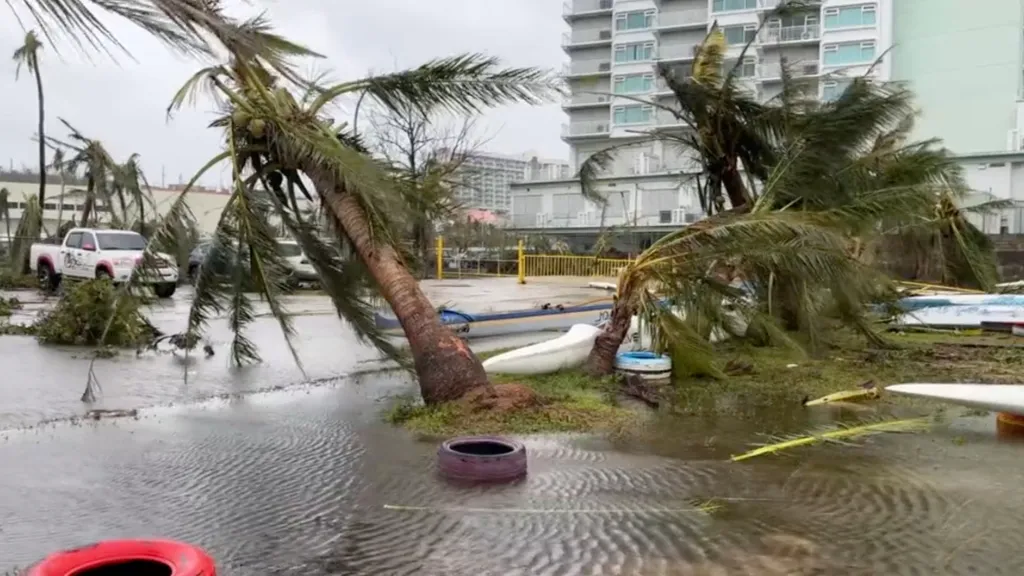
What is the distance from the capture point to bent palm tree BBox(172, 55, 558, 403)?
8.28 meters

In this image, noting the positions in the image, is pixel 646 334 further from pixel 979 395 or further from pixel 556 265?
pixel 556 265

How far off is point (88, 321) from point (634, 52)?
62.2 metres

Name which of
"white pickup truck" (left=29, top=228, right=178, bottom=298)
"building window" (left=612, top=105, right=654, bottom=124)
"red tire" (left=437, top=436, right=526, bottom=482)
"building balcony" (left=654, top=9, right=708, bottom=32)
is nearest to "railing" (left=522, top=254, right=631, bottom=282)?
"white pickup truck" (left=29, top=228, right=178, bottom=298)

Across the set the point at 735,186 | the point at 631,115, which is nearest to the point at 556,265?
the point at 735,186

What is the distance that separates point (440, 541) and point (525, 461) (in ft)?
5.35

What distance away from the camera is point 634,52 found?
229ft

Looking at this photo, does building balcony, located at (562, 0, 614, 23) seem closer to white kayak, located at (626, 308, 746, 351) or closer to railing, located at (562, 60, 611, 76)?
railing, located at (562, 60, 611, 76)

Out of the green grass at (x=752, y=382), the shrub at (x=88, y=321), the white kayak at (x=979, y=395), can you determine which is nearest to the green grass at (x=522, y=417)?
the green grass at (x=752, y=382)

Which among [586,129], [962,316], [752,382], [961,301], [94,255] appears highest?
[586,129]

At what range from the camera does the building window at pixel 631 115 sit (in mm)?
→ 66875

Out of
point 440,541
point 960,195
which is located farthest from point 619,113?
point 440,541

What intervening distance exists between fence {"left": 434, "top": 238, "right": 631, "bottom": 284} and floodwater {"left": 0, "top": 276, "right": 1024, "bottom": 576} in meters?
28.1

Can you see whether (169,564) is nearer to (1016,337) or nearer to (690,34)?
(1016,337)

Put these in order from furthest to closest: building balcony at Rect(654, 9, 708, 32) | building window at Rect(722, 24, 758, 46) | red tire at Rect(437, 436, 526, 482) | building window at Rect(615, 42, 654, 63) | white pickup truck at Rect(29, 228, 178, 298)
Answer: building window at Rect(615, 42, 654, 63) → building balcony at Rect(654, 9, 708, 32) → building window at Rect(722, 24, 758, 46) → white pickup truck at Rect(29, 228, 178, 298) → red tire at Rect(437, 436, 526, 482)
